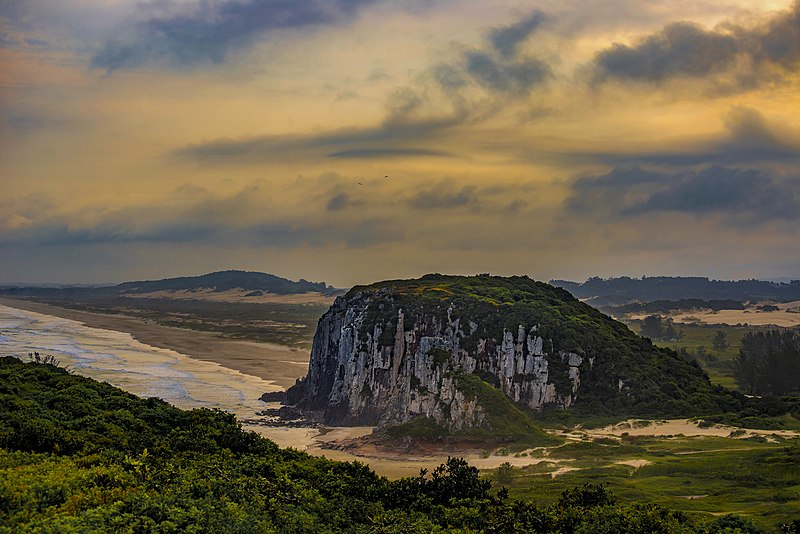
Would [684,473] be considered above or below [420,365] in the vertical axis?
below

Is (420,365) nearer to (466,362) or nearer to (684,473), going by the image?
(466,362)

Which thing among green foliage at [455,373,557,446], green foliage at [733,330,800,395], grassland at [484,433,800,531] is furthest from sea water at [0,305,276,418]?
green foliage at [733,330,800,395]

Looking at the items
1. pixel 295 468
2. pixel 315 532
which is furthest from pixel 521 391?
pixel 315 532

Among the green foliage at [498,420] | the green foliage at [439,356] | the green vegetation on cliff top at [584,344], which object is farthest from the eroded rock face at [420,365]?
the green foliage at [498,420]

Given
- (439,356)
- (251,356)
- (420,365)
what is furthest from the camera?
(251,356)

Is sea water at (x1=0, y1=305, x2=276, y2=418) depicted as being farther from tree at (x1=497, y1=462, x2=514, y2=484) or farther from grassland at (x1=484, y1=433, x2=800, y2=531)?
grassland at (x1=484, y1=433, x2=800, y2=531)

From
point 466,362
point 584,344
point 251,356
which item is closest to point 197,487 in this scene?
point 466,362

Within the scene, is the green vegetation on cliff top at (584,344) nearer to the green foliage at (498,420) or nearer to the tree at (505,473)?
the green foliage at (498,420)
